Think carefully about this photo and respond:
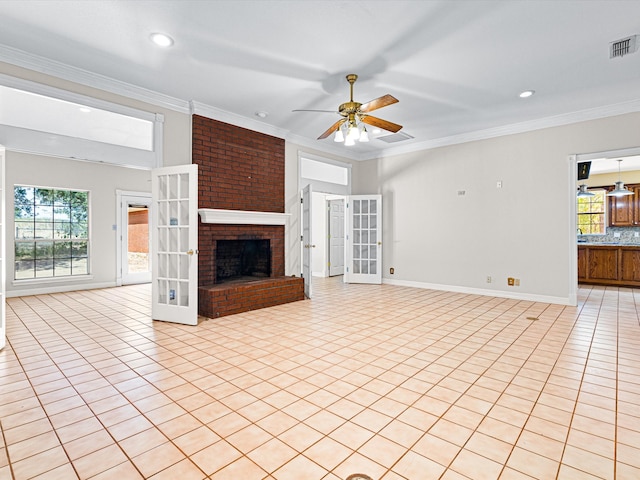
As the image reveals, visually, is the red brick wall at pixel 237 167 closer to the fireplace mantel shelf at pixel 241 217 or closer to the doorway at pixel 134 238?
the fireplace mantel shelf at pixel 241 217

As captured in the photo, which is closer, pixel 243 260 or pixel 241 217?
pixel 241 217

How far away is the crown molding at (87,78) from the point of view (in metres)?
3.40

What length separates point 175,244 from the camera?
4.30 meters

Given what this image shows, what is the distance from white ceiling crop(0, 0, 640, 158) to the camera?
2.77m

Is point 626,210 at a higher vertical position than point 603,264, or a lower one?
higher

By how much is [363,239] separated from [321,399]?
5.29 metres

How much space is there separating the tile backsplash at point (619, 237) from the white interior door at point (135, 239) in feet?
34.5

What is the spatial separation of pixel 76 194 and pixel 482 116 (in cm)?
782

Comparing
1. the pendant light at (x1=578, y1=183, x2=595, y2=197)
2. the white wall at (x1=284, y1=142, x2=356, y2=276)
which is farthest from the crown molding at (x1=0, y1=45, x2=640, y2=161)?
the pendant light at (x1=578, y1=183, x2=595, y2=197)

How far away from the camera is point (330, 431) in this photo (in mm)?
1942

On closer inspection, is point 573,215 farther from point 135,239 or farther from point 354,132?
point 135,239

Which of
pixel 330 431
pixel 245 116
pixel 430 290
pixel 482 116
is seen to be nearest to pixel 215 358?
pixel 330 431

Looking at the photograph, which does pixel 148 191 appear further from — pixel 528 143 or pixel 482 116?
pixel 528 143

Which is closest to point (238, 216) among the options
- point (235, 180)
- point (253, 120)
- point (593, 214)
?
point (235, 180)
